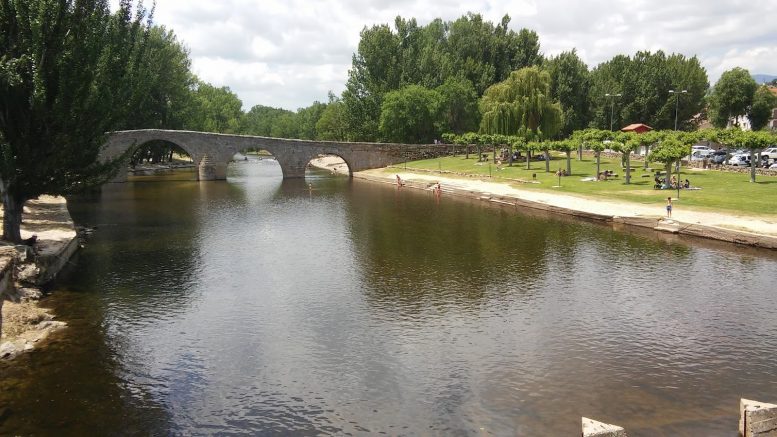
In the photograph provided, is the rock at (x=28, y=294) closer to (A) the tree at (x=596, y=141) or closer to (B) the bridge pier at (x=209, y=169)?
(A) the tree at (x=596, y=141)

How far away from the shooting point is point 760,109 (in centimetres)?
8994

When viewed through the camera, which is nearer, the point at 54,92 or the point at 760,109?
the point at 54,92

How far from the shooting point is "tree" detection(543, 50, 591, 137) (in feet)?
308

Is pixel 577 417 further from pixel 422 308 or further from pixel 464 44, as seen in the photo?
pixel 464 44

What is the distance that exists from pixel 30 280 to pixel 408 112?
74.5 m

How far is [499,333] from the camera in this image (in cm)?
2067

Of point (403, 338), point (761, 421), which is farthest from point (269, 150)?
point (761, 421)

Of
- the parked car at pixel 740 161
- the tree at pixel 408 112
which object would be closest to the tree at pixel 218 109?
the tree at pixel 408 112

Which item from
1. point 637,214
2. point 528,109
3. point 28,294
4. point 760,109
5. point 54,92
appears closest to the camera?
point 28,294

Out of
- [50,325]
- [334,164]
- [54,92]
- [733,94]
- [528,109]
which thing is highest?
[733,94]

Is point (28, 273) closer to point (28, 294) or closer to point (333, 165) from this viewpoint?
point (28, 294)

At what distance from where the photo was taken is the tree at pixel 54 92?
25.6m

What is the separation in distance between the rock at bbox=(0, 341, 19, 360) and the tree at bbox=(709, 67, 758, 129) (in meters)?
96.9

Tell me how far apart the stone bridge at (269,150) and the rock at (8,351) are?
60.1m
